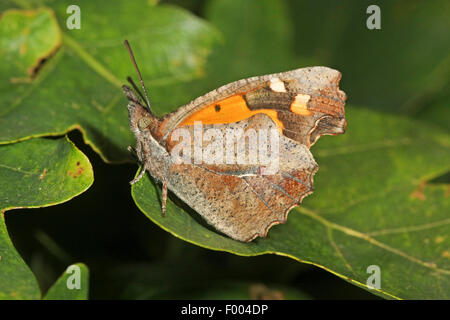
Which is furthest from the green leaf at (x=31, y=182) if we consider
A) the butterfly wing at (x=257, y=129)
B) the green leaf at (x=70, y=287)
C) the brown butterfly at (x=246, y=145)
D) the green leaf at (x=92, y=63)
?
the butterfly wing at (x=257, y=129)

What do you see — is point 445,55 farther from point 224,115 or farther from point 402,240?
point 224,115

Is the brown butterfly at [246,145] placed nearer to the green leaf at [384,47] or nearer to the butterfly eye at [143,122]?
the butterfly eye at [143,122]

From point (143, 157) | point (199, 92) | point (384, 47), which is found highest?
point (384, 47)

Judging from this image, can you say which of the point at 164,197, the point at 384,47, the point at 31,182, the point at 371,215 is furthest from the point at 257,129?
the point at 384,47

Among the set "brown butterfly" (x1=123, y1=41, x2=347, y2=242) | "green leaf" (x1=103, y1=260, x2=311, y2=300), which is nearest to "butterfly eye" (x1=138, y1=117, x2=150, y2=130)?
"brown butterfly" (x1=123, y1=41, x2=347, y2=242)

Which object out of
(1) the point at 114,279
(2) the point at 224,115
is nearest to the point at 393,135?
(2) the point at 224,115

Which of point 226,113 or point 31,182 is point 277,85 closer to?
point 226,113
